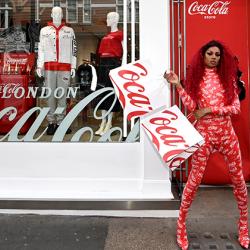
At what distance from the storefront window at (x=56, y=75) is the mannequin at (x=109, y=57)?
1cm

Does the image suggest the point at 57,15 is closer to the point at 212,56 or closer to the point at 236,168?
the point at 212,56

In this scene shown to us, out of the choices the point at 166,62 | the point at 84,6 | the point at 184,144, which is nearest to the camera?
the point at 184,144

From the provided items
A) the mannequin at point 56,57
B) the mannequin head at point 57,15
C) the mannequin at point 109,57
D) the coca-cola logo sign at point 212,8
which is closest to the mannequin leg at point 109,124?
the mannequin at point 109,57

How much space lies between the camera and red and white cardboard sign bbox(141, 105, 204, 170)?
357 centimetres

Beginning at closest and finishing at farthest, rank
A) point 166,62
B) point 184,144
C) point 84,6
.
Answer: point 184,144 < point 166,62 < point 84,6

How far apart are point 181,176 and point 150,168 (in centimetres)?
47

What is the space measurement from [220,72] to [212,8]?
1.79m

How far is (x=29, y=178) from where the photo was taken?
15.5 ft

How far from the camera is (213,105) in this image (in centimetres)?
→ 359

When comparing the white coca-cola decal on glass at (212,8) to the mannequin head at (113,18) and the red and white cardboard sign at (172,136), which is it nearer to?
the mannequin head at (113,18)

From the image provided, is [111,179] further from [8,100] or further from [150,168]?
[8,100]

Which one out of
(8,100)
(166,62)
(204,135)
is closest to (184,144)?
(204,135)

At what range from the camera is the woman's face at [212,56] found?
3609 millimetres

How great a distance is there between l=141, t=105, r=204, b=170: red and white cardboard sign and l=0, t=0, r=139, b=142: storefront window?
93 cm
